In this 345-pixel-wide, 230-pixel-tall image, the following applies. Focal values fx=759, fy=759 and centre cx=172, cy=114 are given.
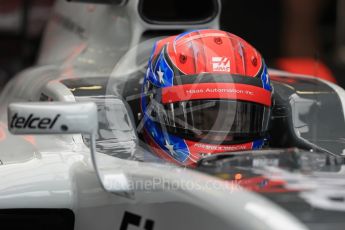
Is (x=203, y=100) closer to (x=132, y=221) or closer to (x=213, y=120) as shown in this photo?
(x=213, y=120)

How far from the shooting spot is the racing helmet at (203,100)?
2.02 m

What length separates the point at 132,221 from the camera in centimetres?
171

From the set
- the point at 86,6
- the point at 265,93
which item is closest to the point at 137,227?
the point at 265,93

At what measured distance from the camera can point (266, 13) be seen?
4.84 metres

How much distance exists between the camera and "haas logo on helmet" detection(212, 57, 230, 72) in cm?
213

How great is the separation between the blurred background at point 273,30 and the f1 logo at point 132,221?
2551 mm

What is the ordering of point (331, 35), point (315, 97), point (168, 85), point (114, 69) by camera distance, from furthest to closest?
point (331, 35), point (114, 69), point (315, 97), point (168, 85)

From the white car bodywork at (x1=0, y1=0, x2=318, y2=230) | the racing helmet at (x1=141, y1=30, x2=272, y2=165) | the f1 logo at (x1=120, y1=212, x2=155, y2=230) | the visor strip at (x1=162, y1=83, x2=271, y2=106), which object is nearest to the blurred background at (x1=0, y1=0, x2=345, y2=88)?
the white car bodywork at (x1=0, y1=0, x2=318, y2=230)

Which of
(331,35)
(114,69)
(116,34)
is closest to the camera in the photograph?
(114,69)

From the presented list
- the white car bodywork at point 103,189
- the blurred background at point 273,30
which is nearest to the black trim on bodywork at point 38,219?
the white car bodywork at point 103,189

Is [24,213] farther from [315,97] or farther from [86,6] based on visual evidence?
[86,6]

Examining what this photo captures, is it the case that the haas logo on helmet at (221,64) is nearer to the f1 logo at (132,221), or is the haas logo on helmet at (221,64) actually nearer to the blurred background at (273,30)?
the f1 logo at (132,221)

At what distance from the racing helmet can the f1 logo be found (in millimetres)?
236

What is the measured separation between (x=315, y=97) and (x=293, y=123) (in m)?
0.20
